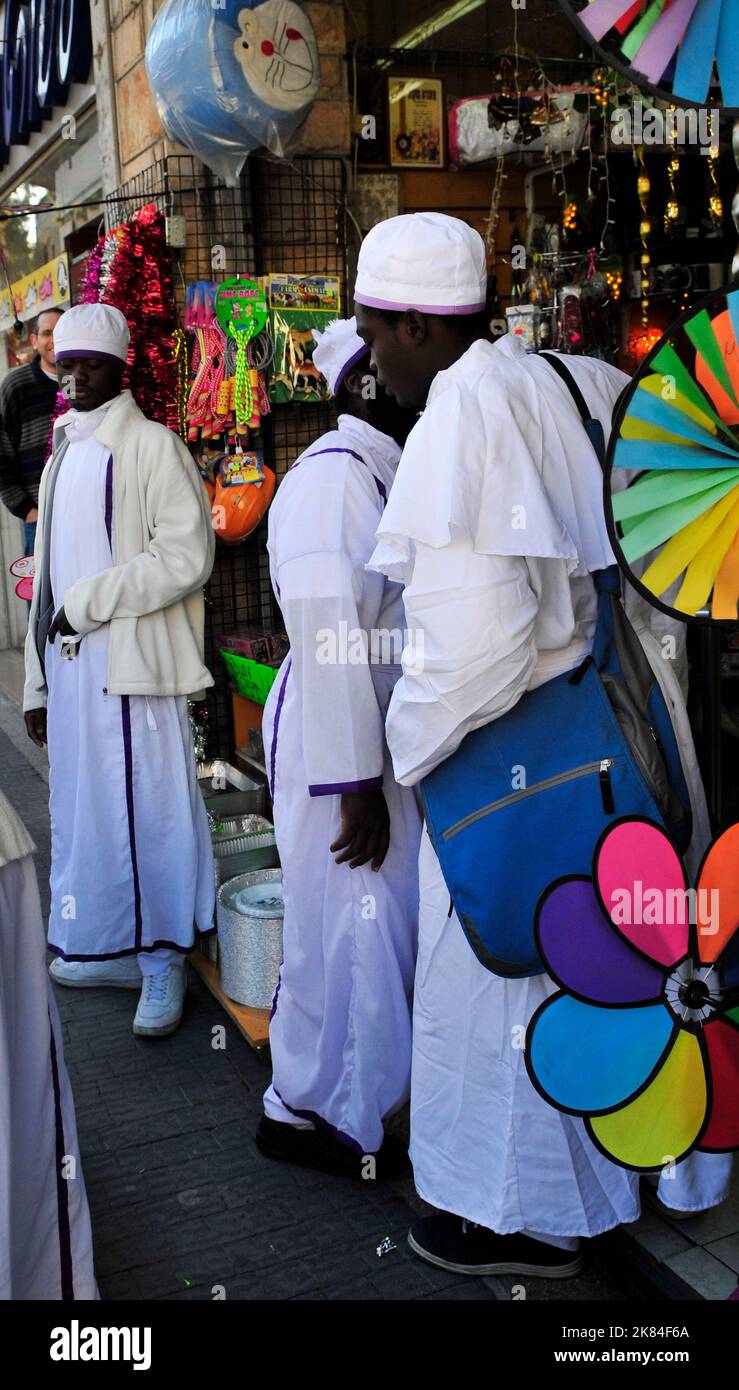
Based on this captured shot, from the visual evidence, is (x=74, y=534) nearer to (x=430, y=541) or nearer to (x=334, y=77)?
(x=430, y=541)

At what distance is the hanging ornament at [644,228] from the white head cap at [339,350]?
8.14ft

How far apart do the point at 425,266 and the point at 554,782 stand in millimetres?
967

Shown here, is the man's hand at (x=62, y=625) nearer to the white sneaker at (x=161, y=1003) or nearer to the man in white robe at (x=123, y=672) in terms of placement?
the man in white robe at (x=123, y=672)

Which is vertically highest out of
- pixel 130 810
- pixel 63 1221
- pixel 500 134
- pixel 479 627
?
pixel 500 134

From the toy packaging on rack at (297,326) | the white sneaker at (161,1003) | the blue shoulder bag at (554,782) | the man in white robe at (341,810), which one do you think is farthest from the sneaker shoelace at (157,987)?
the toy packaging on rack at (297,326)

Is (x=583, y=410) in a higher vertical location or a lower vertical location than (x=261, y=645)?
higher

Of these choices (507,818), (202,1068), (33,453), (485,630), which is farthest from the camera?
(33,453)

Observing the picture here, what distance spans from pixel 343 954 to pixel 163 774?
3.80 feet

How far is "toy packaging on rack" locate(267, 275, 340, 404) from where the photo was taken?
5273mm

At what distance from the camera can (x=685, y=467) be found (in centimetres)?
197

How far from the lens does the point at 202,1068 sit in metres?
3.65

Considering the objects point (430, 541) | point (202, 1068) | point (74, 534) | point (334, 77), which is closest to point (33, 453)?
point (334, 77)

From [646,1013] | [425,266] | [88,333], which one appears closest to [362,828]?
[646,1013]

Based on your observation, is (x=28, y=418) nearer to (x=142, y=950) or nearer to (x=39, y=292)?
(x=39, y=292)
